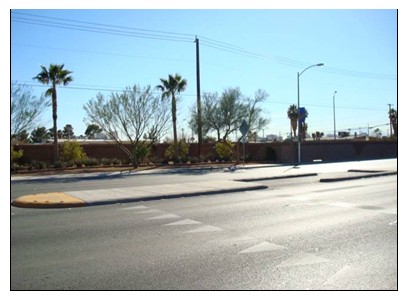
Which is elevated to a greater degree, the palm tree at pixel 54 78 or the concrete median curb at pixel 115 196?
the palm tree at pixel 54 78

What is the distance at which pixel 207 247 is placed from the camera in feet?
21.2

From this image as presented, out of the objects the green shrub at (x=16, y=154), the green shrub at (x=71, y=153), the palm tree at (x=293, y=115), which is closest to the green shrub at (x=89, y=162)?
the green shrub at (x=71, y=153)

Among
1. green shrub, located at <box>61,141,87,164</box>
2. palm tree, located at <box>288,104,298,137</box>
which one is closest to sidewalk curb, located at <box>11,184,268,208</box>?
green shrub, located at <box>61,141,87,164</box>

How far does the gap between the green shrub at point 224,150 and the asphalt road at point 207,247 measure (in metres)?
29.6

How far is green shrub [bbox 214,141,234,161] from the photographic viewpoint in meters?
40.6

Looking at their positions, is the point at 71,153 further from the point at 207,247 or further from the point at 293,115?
the point at 293,115

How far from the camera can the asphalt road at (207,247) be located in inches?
191

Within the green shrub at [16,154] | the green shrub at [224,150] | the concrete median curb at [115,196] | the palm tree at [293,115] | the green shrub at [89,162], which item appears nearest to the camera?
the concrete median curb at [115,196]

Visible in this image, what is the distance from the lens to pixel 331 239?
692 centimetres

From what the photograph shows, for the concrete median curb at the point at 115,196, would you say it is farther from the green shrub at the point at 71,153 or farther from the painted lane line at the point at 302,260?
the green shrub at the point at 71,153

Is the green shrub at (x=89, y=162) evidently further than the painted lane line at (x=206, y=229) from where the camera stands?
Yes

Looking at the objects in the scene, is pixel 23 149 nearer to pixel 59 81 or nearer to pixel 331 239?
pixel 59 81

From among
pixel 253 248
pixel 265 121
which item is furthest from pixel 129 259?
pixel 265 121

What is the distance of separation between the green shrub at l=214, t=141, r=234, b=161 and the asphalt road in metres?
29.6
